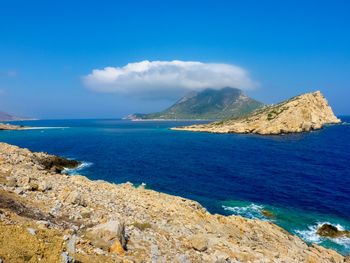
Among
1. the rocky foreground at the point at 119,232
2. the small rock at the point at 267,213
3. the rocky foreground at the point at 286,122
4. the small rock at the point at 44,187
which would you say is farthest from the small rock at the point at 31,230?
the rocky foreground at the point at 286,122

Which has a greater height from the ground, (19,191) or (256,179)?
(19,191)

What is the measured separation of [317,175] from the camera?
54000mm

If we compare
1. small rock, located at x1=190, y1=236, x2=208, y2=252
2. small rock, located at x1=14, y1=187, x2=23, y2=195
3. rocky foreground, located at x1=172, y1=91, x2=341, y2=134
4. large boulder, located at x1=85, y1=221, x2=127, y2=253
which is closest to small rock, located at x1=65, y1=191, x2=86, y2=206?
small rock, located at x1=14, y1=187, x2=23, y2=195

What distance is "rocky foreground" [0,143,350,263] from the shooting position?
387 inches

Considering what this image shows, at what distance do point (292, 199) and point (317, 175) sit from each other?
20.9 m

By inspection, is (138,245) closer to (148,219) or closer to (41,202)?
(148,219)

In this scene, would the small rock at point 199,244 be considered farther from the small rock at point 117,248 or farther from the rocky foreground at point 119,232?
the small rock at point 117,248

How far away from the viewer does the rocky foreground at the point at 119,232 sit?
983 centimetres

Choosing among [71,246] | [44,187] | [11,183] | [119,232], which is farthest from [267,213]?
[11,183]

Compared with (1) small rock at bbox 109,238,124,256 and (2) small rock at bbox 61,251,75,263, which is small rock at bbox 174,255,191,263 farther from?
(2) small rock at bbox 61,251,75,263

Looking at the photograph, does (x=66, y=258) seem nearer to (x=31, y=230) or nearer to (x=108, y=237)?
(x=31, y=230)

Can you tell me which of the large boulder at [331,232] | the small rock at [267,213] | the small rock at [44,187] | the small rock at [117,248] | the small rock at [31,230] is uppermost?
the small rock at [31,230]

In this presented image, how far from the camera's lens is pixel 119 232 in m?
12.5

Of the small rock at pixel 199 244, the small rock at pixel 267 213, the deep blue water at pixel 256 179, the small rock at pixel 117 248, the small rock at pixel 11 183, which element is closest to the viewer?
the small rock at pixel 117 248
